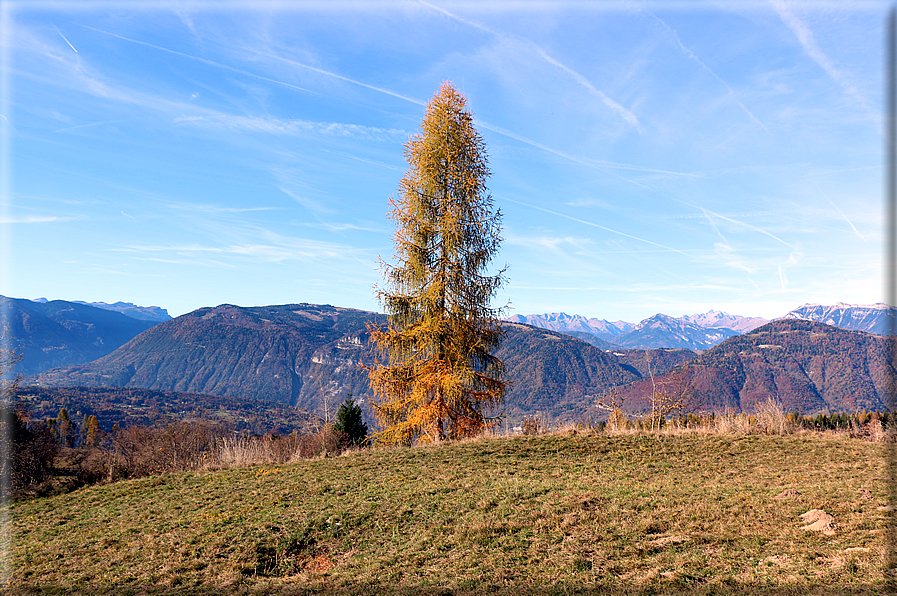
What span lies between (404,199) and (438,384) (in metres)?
7.69

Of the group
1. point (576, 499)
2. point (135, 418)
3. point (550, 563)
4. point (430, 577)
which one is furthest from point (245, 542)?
point (135, 418)

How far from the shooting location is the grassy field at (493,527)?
620cm

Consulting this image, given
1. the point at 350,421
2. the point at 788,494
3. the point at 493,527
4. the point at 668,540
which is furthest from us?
the point at 350,421

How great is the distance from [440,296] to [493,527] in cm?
1147

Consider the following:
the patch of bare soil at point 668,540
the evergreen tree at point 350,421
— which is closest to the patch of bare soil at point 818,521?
the patch of bare soil at point 668,540

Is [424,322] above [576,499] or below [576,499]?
above

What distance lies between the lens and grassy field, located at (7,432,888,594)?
6195 mm

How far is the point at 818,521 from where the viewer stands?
715 cm

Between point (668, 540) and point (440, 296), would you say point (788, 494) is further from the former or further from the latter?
point (440, 296)

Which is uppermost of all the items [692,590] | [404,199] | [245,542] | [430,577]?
[404,199]

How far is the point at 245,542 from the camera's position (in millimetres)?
8664

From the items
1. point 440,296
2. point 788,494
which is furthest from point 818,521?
point 440,296

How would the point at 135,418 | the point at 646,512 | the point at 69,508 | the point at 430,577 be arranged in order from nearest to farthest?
the point at 430,577, the point at 646,512, the point at 69,508, the point at 135,418

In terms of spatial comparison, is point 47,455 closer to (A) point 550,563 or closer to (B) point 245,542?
(B) point 245,542
